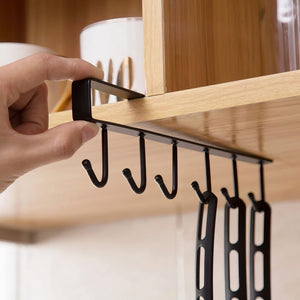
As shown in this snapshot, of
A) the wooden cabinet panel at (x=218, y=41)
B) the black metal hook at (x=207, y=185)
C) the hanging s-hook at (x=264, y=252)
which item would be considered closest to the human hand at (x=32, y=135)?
the wooden cabinet panel at (x=218, y=41)

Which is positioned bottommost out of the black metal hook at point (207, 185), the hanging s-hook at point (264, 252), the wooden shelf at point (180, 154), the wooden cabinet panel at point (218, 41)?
the hanging s-hook at point (264, 252)

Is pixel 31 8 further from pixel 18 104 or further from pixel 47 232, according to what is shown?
pixel 18 104

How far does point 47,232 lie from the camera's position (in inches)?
65.5

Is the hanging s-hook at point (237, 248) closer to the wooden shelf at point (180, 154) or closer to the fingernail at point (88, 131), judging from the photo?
the wooden shelf at point (180, 154)

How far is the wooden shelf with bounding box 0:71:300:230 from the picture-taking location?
71 centimetres

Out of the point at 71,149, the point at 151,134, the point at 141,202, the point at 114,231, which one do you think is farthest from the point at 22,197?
the point at 71,149

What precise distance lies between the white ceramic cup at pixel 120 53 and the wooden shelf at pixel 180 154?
0.07 m

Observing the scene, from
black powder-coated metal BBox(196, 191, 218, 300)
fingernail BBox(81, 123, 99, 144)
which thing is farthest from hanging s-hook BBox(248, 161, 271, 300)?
fingernail BBox(81, 123, 99, 144)

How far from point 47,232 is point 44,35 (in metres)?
0.51

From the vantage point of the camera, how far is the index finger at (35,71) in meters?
0.66

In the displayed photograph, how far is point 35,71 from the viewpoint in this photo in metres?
0.67

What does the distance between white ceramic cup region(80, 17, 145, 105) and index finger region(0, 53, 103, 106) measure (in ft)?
0.57

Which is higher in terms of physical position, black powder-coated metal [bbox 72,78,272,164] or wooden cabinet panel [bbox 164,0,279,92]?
wooden cabinet panel [bbox 164,0,279,92]

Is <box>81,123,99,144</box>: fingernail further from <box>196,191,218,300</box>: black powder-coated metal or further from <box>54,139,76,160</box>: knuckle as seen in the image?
<box>196,191,218,300</box>: black powder-coated metal
